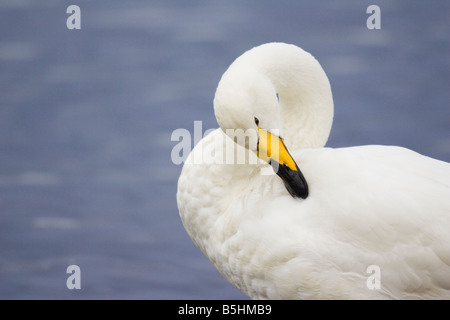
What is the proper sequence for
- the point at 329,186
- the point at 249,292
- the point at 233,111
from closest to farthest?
the point at 233,111 < the point at 329,186 < the point at 249,292

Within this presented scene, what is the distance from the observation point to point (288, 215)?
6.69 ft

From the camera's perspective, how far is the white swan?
6.39ft

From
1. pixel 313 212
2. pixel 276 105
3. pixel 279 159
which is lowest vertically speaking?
pixel 313 212

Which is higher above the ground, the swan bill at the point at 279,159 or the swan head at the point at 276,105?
the swan head at the point at 276,105

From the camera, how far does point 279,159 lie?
1.97 metres

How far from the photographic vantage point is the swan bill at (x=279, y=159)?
6.46 feet

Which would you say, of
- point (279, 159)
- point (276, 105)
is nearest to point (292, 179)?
point (279, 159)

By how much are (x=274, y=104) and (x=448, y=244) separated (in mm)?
584

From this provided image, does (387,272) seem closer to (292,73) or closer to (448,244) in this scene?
(448,244)

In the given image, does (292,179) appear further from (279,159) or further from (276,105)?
(276,105)

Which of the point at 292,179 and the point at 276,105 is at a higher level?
the point at 276,105

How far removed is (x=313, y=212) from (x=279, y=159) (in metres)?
0.18

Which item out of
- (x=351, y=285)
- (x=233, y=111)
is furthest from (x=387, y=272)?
(x=233, y=111)

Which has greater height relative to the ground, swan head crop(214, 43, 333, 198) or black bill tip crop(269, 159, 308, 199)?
swan head crop(214, 43, 333, 198)
